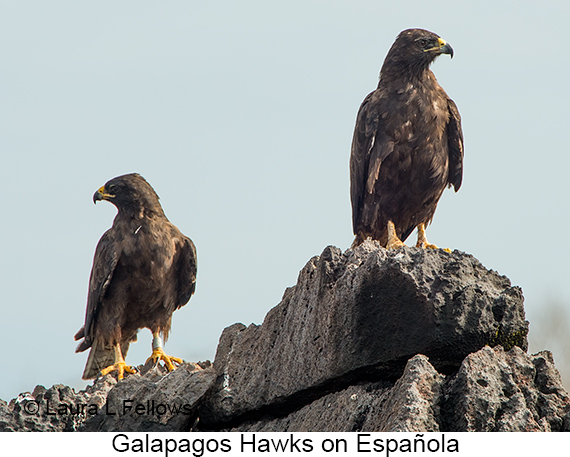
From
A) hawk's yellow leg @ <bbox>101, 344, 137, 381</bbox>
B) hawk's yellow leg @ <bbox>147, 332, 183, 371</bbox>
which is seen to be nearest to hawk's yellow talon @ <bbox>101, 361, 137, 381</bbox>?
hawk's yellow leg @ <bbox>101, 344, 137, 381</bbox>

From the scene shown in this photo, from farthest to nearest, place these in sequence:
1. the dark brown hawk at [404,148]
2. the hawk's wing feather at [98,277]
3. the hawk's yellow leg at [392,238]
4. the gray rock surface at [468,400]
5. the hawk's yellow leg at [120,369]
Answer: the hawk's wing feather at [98,277] → the dark brown hawk at [404,148] → the hawk's yellow leg at [120,369] → the hawk's yellow leg at [392,238] → the gray rock surface at [468,400]

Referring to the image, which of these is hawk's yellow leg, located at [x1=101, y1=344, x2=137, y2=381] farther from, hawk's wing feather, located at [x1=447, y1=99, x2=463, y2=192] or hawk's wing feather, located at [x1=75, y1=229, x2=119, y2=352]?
hawk's wing feather, located at [x1=447, y1=99, x2=463, y2=192]

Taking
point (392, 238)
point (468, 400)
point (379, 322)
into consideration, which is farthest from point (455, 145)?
point (468, 400)

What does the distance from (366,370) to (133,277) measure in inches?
204

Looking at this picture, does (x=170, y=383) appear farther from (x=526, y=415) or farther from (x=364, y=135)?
(x=364, y=135)

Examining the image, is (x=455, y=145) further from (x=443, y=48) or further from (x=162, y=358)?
(x=162, y=358)

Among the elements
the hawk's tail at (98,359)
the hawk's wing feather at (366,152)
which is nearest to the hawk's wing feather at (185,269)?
the hawk's tail at (98,359)

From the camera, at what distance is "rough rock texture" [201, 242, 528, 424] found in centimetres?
555

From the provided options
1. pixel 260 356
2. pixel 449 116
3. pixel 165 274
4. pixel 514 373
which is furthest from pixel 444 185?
pixel 514 373

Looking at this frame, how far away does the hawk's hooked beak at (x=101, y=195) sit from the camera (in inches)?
429

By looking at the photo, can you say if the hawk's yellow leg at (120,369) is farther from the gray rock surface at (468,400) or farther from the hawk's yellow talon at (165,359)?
the gray rock surface at (468,400)

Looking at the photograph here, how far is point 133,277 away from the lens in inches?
409

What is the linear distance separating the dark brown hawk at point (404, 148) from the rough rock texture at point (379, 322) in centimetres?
315
